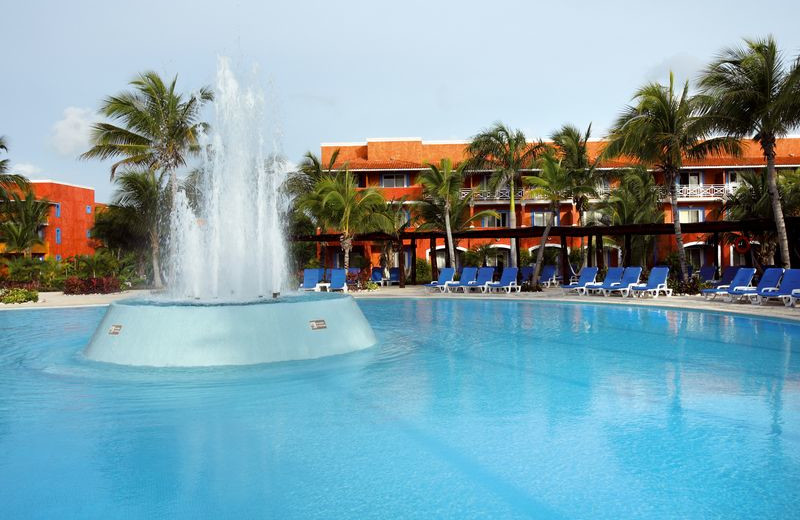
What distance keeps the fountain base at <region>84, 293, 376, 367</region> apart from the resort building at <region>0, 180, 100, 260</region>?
38943mm

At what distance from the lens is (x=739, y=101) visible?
61.0ft

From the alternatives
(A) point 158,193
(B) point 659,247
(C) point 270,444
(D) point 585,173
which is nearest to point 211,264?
(C) point 270,444

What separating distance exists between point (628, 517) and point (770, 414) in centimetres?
313

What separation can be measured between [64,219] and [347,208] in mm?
31317

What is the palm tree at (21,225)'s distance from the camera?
3559 centimetres

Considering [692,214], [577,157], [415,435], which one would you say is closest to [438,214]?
[577,157]

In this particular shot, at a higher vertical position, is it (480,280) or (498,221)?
(498,221)

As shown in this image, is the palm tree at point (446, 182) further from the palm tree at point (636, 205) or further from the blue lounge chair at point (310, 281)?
the palm tree at point (636, 205)

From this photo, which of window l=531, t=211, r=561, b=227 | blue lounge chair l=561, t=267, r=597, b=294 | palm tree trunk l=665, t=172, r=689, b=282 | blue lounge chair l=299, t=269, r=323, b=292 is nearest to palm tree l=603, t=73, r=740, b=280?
palm tree trunk l=665, t=172, r=689, b=282

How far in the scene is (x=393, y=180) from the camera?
39.7 metres

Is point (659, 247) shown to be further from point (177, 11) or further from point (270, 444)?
point (270, 444)

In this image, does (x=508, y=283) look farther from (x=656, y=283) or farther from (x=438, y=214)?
(x=438, y=214)

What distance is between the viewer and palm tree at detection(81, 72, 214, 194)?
25.2 metres

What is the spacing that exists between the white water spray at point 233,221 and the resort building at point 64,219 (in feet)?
114
